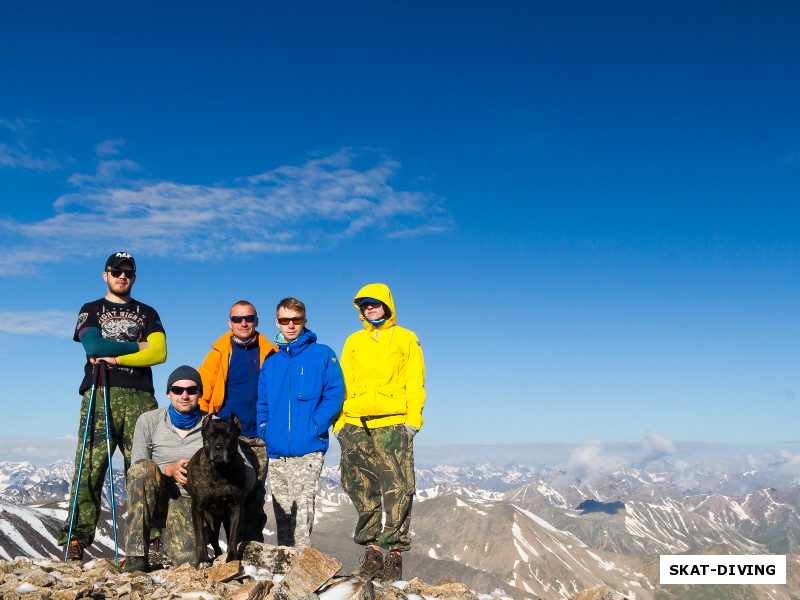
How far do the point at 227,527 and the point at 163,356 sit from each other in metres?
3.36

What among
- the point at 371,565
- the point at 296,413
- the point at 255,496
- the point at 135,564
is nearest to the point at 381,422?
the point at 296,413

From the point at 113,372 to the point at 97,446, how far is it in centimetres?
131

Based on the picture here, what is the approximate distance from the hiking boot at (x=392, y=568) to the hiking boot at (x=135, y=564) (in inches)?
149

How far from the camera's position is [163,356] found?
11609 mm

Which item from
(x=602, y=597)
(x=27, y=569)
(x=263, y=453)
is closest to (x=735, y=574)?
(x=602, y=597)

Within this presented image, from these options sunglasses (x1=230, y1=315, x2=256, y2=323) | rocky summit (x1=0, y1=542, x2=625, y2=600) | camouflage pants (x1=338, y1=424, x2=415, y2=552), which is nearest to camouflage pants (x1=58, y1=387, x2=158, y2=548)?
rocky summit (x1=0, y1=542, x2=625, y2=600)

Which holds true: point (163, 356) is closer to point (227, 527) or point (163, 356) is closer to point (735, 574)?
point (227, 527)

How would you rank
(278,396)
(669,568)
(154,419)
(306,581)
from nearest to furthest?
(306,581), (154,419), (278,396), (669,568)

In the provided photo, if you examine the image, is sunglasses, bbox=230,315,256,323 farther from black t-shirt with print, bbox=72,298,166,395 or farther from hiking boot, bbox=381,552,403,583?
hiking boot, bbox=381,552,403,583

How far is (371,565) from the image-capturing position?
34.7 ft

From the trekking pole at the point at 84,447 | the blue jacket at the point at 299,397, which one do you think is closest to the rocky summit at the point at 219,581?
the trekking pole at the point at 84,447

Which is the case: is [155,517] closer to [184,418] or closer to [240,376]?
[184,418]

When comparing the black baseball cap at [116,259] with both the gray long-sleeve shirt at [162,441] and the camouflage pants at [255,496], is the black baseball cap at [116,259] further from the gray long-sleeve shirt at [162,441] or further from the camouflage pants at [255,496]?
the camouflage pants at [255,496]

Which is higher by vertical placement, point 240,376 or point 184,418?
point 240,376
